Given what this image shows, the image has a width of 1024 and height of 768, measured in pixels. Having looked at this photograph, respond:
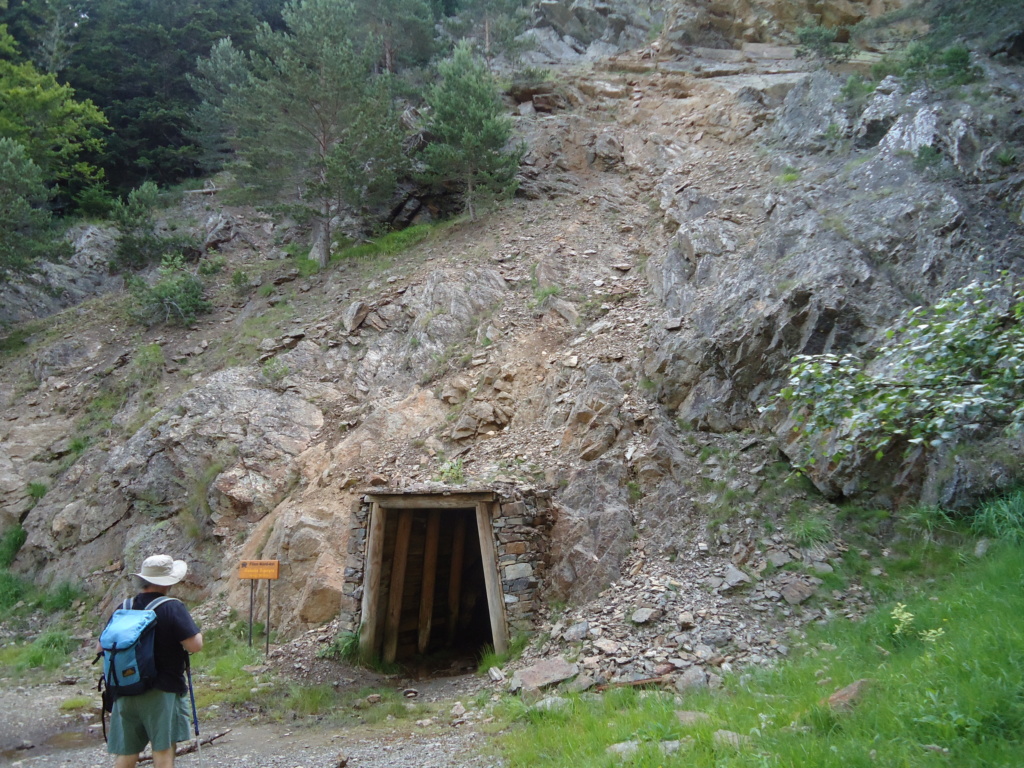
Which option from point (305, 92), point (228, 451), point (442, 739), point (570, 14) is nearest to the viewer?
point (442, 739)

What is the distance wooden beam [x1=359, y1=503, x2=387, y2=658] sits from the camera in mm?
9266

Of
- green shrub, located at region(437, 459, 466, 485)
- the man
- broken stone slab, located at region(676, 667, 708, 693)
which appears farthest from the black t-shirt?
green shrub, located at region(437, 459, 466, 485)

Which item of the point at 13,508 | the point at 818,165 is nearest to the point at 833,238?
the point at 818,165

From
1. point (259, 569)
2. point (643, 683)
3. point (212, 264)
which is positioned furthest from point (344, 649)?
point (212, 264)

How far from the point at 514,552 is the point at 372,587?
2.14m

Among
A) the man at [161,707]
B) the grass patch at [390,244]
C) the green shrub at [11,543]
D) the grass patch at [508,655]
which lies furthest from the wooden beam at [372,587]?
the grass patch at [390,244]

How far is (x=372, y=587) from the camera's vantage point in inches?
370

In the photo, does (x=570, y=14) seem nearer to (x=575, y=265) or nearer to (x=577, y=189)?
(x=577, y=189)

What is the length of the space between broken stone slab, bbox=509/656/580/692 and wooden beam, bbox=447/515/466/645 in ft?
13.1

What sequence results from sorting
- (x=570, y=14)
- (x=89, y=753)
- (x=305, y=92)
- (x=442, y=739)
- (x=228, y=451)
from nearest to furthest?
1. (x=442, y=739)
2. (x=89, y=753)
3. (x=228, y=451)
4. (x=305, y=92)
5. (x=570, y=14)

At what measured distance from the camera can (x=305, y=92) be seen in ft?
62.0

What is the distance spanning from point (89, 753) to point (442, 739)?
375cm

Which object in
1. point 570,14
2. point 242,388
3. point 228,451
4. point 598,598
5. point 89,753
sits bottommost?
point 89,753

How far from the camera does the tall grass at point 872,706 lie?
3.97m
